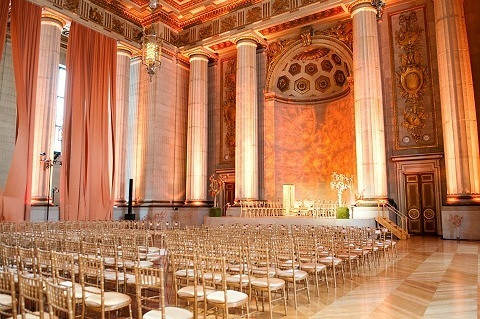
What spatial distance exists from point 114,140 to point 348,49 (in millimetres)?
11434

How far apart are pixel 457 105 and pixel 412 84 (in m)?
2.52

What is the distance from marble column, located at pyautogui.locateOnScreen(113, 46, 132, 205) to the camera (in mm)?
16578

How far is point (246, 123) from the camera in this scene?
16484 millimetres

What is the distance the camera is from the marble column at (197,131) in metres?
17.7

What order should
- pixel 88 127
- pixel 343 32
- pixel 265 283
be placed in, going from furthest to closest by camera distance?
pixel 343 32 < pixel 88 127 < pixel 265 283

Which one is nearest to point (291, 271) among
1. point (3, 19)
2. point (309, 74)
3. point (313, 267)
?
point (313, 267)

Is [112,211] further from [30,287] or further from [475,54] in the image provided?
[475,54]

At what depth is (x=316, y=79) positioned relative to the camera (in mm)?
18672

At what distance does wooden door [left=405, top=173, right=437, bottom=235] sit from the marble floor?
6438 mm

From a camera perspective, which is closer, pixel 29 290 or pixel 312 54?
pixel 29 290

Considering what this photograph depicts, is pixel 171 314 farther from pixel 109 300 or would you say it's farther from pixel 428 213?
pixel 428 213

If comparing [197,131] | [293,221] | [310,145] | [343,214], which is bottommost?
[293,221]

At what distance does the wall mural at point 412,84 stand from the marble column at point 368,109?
160cm

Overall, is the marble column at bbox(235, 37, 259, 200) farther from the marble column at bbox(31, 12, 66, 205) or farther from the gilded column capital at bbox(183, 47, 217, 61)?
the marble column at bbox(31, 12, 66, 205)
